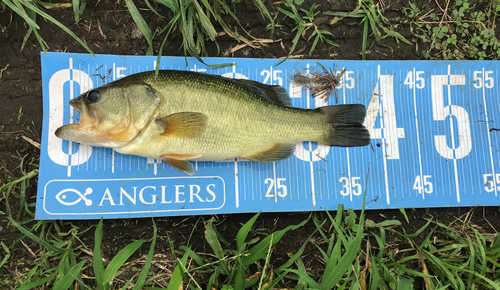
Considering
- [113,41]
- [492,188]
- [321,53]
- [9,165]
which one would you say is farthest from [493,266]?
[9,165]

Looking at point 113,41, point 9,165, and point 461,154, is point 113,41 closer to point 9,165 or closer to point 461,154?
point 9,165

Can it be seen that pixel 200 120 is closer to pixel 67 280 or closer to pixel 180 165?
pixel 180 165

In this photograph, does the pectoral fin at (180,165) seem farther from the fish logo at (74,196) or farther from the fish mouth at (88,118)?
the fish logo at (74,196)

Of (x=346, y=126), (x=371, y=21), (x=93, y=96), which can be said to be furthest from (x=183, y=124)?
(x=371, y=21)

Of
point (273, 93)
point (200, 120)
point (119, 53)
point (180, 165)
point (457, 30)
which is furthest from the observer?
point (457, 30)

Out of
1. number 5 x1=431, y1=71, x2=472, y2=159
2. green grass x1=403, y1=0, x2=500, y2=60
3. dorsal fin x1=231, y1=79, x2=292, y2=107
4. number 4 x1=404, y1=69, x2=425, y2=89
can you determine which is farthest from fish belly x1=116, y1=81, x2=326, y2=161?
green grass x1=403, y1=0, x2=500, y2=60

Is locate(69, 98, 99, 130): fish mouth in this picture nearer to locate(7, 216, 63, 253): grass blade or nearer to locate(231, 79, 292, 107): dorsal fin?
locate(7, 216, 63, 253): grass blade

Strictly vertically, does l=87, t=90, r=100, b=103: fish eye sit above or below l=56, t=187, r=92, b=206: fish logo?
above

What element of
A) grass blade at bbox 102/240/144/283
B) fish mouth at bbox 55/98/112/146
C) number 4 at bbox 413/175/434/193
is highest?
fish mouth at bbox 55/98/112/146
